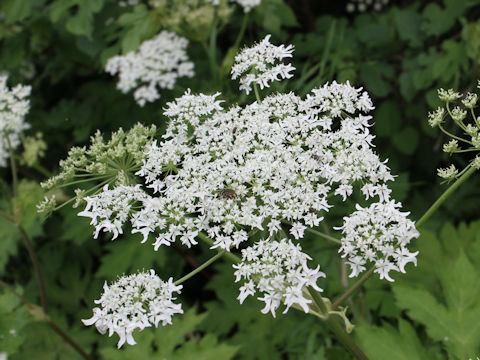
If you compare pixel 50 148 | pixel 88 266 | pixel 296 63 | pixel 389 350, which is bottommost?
pixel 88 266

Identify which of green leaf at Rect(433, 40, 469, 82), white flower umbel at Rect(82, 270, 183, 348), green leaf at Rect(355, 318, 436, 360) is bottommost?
green leaf at Rect(355, 318, 436, 360)

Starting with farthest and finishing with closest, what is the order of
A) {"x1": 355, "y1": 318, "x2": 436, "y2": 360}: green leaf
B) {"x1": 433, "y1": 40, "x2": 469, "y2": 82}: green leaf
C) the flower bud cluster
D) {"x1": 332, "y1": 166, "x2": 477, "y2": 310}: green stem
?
1. {"x1": 433, "y1": 40, "x2": 469, "y2": 82}: green leaf
2. {"x1": 355, "y1": 318, "x2": 436, "y2": 360}: green leaf
3. the flower bud cluster
4. {"x1": 332, "y1": 166, "x2": 477, "y2": 310}: green stem

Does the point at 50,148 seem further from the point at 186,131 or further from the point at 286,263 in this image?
the point at 286,263

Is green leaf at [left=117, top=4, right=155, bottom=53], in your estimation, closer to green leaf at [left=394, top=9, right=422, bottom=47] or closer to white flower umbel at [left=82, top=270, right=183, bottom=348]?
green leaf at [left=394, top=9, right=422, bottom=47]

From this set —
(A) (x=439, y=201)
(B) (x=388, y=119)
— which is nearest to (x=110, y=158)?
(A) (x=439, y=201)

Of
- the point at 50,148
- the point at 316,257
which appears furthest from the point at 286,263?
the point at 50,148

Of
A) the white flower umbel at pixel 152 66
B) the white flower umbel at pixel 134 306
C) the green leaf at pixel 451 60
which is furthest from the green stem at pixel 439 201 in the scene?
the white flower umbel at pixel 152 66

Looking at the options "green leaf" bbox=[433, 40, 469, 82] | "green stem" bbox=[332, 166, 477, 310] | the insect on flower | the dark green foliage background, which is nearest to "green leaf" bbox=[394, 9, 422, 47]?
the dark green foliage background
